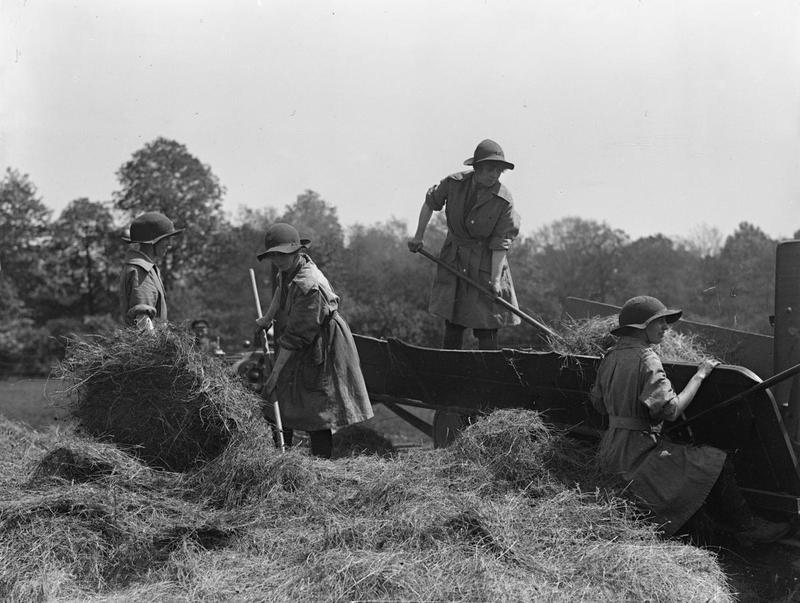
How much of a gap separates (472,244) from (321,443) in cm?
210

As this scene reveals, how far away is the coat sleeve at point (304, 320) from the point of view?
17.7 ft

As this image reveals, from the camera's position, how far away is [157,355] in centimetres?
474

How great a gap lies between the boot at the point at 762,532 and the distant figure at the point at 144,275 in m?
3.70

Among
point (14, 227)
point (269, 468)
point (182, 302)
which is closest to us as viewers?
point (269, 468)

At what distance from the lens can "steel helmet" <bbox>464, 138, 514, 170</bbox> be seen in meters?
6.36

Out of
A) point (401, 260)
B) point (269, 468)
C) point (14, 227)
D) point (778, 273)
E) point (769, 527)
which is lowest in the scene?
point (769, 527)

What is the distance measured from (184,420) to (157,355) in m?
0.40

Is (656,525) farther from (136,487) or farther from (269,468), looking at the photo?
(136,487)

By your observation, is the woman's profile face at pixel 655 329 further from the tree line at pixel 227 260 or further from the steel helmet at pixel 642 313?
the tree line at pixel 227 260

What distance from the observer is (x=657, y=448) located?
428cm

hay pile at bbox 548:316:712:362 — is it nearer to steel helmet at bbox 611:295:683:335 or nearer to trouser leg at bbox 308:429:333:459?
steel helmet at bbox 611:295:683:335

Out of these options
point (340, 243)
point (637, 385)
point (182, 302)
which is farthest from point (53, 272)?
point (637, 385)

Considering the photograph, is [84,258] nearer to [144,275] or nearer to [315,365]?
[144,275]

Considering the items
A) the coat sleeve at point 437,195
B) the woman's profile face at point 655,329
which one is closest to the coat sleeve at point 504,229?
the coat sleeve at point 437,195
